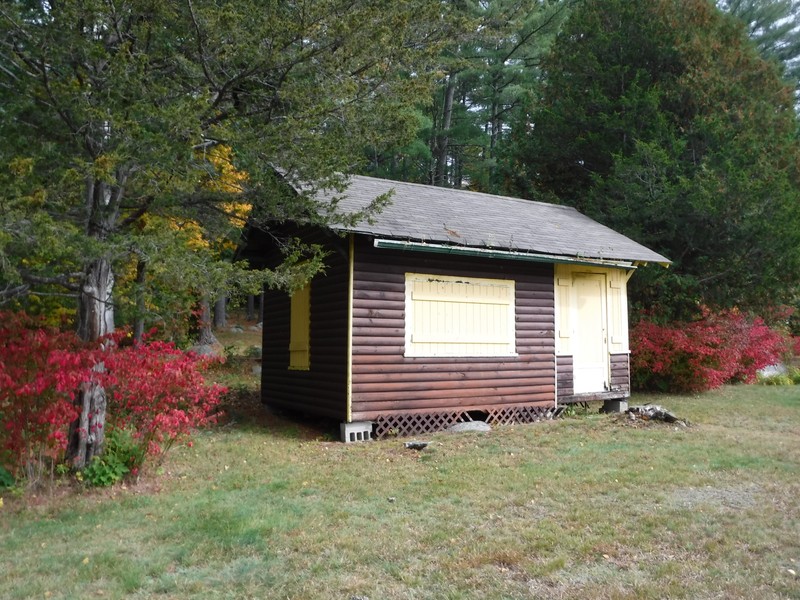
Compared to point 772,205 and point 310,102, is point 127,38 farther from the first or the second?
point 772,205

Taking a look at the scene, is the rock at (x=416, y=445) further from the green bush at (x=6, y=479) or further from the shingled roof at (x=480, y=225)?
the green bush at (x=6, y=479)

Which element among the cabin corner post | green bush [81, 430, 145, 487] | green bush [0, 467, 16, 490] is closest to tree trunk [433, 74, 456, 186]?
the cabin corner post

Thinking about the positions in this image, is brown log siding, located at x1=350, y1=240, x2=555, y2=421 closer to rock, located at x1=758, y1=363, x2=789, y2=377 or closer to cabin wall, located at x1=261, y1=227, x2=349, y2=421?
cabin wall, located at x1=261, y1=227, x2=349, y2=421

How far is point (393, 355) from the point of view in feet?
32.2

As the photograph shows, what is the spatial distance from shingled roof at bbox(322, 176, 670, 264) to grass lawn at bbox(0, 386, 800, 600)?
10.5 feet

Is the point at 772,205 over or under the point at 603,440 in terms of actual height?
over

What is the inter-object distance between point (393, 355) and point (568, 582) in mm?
5994

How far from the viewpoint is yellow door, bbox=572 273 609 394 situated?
39.3 ft

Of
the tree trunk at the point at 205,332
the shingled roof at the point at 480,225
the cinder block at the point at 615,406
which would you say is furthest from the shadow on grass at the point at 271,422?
the tree trunk at the point at 205,332

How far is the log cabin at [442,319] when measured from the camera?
9.66m

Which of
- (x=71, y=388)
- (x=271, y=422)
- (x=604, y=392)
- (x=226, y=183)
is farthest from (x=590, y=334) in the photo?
(x=71, y=388)

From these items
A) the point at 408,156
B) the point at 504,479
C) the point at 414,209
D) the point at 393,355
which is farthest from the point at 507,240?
the point at 408,156

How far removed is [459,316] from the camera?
10.5m

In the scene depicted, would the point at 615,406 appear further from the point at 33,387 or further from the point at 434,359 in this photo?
the point at 33,387
